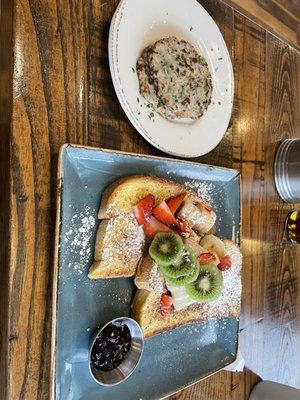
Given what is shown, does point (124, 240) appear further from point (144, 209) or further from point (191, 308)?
point (191, 308)

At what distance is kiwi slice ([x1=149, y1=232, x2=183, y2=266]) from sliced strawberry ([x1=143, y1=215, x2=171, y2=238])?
2 cm

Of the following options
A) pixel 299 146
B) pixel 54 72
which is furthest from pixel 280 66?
pixel 54 72

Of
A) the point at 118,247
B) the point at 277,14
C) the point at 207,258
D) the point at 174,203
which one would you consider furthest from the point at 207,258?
the point at 277,14

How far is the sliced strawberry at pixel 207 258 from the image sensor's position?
1.31 metres

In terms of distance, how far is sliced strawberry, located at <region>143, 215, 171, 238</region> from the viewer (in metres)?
1.21

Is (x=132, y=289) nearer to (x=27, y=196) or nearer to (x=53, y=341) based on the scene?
(x=53, y=341)

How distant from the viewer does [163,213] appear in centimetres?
123

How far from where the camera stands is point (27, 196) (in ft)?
3.37

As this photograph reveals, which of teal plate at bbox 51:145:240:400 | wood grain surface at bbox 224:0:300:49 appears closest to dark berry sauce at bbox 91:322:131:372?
teal plate at bbox 51:145:240:400

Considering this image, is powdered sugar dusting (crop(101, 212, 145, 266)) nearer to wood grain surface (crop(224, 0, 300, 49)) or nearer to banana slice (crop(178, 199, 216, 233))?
banana slice (crop(178, 199, 216, 233))

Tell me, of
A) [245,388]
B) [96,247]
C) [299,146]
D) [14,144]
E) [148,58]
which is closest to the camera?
[14,144]

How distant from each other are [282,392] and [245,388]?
15 centimetres

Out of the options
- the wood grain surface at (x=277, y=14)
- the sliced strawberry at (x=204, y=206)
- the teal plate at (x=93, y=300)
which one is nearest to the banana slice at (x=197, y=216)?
the sliced strawberry at (x=204, y=206)

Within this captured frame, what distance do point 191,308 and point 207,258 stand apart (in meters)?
0.17
